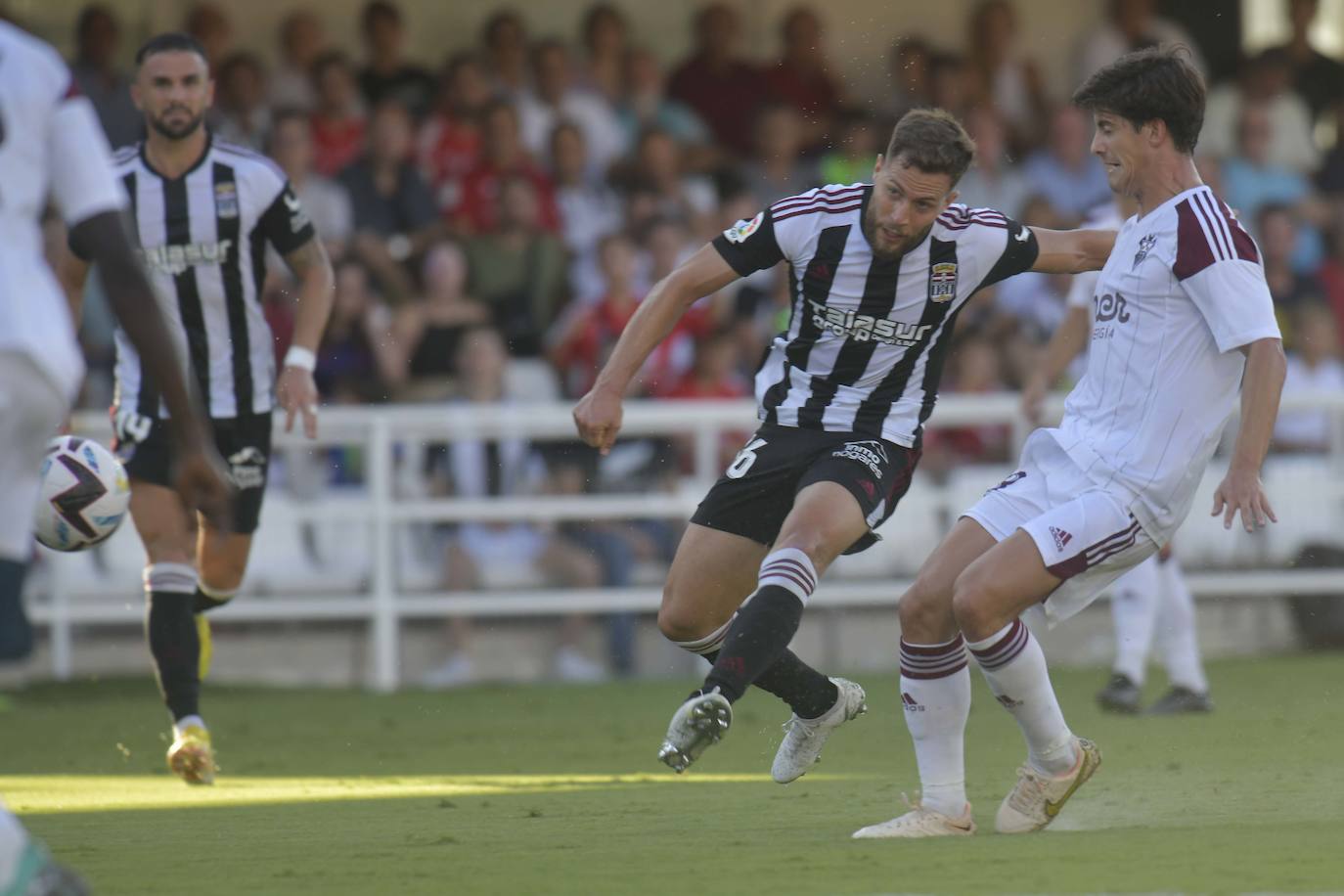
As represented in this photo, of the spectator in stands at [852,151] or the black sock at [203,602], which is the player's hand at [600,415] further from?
the spectator in stands at [852,151]

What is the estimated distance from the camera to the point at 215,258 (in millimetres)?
7641

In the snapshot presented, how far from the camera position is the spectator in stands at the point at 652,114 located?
1396 cm

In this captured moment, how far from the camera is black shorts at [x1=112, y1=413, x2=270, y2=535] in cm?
762

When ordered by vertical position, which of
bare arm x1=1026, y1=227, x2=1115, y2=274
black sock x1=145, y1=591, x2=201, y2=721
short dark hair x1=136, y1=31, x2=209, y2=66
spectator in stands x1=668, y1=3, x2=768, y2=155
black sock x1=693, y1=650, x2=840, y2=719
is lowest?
black sock x1=145, y1=591, x2=201, y2=721

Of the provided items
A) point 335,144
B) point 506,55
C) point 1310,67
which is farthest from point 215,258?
point 1310,67

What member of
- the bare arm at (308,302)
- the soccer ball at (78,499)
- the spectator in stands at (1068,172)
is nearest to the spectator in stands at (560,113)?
the spectator in stands at (1068,172)

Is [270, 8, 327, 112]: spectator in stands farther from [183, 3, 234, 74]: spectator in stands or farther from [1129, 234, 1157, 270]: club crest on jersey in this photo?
[1129, 234, 1157, 270]: club crest on jersey

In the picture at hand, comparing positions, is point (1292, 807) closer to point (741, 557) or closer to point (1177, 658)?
point (741, 557)

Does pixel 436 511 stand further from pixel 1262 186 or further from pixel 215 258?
pixel 1262 186

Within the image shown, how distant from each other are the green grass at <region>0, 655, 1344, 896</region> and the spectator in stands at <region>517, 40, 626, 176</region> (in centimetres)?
438

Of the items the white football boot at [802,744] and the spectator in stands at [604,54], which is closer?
the white football boot at [802,744]

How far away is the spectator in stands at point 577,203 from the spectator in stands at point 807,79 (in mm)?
1633

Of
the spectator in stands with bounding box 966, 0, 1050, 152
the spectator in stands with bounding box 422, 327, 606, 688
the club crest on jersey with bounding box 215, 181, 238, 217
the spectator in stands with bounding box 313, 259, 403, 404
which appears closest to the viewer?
the club crest on jersey with bounding box 215, 181, 238, 217

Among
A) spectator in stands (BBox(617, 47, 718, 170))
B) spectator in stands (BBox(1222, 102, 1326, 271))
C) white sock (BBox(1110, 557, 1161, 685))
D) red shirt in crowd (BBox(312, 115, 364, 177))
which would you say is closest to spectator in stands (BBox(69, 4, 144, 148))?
red shirt in crowd (BBox(312, 115, 364, 177))
